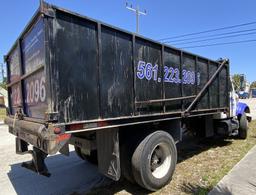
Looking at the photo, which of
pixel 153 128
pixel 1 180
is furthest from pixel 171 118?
pixel 1 180

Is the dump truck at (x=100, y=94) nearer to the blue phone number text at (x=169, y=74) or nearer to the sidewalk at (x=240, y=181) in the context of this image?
the blue phone number text at (x=169, y=74)

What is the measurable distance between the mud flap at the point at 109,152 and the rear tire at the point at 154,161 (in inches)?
15.6

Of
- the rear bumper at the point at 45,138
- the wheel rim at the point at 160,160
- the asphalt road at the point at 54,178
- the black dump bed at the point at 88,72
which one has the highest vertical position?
the black dump bed at the point at 88,72

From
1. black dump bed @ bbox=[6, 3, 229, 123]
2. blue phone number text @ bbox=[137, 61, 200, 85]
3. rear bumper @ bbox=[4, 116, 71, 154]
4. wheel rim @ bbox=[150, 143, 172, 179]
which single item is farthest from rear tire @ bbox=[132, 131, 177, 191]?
rear bumper @ bbox=[4, 116, 71, 154]

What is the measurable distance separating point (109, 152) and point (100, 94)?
3.18 ft

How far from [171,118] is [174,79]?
32.8 inches

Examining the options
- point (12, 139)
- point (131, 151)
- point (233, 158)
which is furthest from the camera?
point (12, 139)

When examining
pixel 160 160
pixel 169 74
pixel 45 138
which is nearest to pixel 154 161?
pixel 160 160

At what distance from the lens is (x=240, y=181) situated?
16.7 feet

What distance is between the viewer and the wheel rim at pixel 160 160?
16.8 ft

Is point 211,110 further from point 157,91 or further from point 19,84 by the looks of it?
point 19,84

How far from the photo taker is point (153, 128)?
210 inches

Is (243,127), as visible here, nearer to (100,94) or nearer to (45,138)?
(100,94)

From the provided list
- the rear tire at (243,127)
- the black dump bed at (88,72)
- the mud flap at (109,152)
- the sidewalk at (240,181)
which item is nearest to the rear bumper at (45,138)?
the black dump bed at (88,72)
